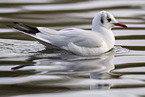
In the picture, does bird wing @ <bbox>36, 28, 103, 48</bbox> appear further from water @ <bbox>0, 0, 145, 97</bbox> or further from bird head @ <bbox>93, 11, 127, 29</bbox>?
bird head @ <bbox>93, 11, 127, 29</bbox>

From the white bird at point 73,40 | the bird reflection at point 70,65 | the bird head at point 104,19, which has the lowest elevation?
the bird reflection at point 70,65

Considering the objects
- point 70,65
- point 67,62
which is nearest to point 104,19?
point 67,62

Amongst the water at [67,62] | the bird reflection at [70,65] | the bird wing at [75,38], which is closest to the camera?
the water at [67,62]

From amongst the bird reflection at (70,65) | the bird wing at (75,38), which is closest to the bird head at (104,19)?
the bird wing at (75,38)

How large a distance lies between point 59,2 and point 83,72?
263 inches

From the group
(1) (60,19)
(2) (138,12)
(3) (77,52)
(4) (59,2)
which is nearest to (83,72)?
(3) (77,52)

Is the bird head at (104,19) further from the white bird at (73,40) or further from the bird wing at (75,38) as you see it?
the bird wing at (75,38)

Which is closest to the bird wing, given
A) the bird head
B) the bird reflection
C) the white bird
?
the white bird

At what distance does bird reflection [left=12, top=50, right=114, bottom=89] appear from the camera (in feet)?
21.7

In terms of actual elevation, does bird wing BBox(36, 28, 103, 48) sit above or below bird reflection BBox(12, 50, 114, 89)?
above

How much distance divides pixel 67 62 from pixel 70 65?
0.78ft

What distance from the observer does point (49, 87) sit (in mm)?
5879

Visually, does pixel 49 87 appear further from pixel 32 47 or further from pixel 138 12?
pixel 138 12

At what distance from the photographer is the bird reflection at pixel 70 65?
662 cm
